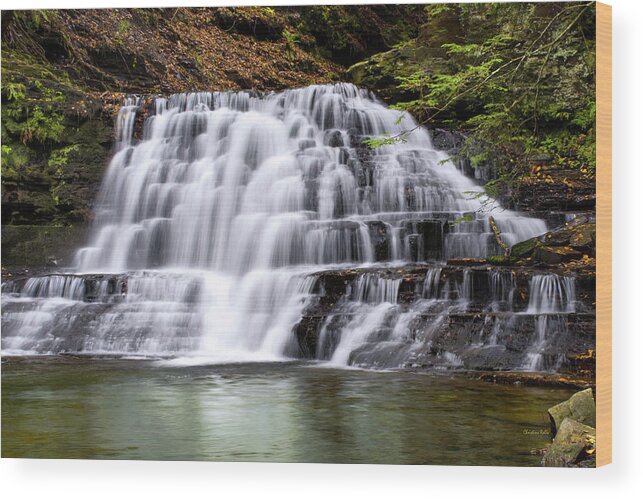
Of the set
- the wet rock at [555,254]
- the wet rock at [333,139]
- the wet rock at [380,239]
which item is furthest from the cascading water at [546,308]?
the wet rock at [333,139]

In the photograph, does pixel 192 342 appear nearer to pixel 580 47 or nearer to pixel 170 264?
pixel 170 264

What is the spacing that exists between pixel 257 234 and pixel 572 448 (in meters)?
2.79

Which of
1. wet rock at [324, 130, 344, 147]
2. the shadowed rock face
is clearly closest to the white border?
the shadowed rock face

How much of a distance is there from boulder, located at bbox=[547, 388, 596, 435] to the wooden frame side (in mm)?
50

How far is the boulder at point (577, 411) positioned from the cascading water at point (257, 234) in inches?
37.8

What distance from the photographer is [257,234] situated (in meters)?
7.89

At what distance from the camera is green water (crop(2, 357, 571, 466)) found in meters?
6.78

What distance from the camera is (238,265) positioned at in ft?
26.1

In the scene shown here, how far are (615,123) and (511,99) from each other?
920mm

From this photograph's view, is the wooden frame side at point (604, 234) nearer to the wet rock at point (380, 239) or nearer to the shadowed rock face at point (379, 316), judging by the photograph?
the shadowed rock face at point (379, 316)

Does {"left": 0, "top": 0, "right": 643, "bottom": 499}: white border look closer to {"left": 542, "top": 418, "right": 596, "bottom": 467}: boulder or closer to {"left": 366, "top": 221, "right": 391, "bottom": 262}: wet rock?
{"left": 542, "top": 418, "right": 596, "bottom": 467}: boulder

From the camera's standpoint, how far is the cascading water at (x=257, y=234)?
24.7 ft

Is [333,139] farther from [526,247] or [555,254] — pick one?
[555,254]

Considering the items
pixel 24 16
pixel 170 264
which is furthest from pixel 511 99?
pixel 24 16
